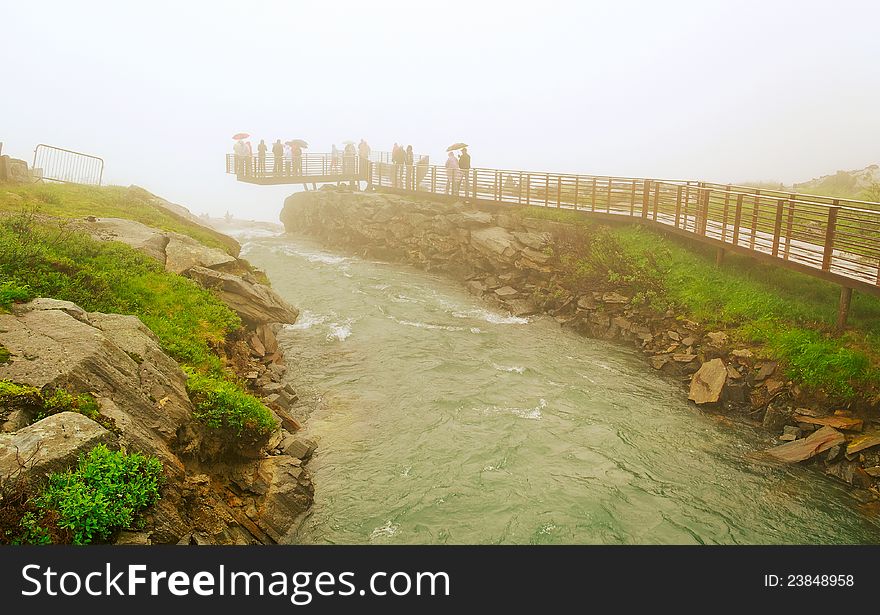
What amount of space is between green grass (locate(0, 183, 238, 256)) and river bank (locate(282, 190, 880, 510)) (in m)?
12.4

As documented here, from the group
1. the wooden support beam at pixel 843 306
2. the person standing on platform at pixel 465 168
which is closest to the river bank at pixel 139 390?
the wooden support beam at pixel 843 306

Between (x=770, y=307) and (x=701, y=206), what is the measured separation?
5.87 meters

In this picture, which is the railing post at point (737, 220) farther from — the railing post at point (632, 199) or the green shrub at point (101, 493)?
the green shrub at point (101, 493)

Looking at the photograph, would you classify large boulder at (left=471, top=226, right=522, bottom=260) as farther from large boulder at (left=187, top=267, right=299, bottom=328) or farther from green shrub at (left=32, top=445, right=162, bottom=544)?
green shrub at (left=32, top=445, right=162, bottom=544)

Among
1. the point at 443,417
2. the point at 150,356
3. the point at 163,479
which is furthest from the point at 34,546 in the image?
the point at 443,417

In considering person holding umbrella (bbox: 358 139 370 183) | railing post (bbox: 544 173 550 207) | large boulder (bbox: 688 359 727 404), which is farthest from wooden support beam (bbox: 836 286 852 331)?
person holding umbrella (bbox: 358 139 370 183)

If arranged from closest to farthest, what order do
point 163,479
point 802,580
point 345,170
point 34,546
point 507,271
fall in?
point 34,546 < point 163,479 < point 802,580 < point 507,271 < point 345,170

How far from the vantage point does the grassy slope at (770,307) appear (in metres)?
15.1

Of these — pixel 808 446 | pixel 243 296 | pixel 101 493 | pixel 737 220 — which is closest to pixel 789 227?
pixel 737 220

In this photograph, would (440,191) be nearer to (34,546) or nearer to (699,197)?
(699,197)

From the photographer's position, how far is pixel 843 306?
16.5 meters

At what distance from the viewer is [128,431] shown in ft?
27.0

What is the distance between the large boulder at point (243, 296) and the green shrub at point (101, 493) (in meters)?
10.8

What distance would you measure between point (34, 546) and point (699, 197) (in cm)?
2337
